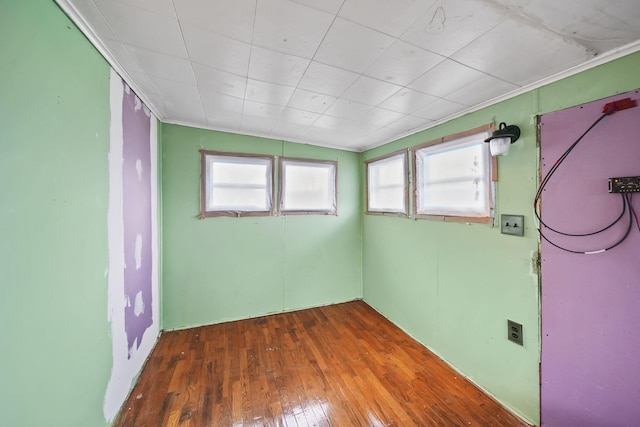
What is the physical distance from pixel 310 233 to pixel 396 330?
1657 millimetres

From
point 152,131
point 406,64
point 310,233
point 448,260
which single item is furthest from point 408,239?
point 152,131

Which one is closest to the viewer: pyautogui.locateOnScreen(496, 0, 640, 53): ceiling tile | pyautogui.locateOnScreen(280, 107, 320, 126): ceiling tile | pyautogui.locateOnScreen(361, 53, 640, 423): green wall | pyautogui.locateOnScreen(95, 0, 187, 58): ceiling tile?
pyautogui.locateOnScreen(496, 0, 640, 53): ceiling tile

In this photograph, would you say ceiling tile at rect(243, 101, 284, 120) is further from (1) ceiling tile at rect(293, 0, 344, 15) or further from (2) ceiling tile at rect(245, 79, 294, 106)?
(1) ceiling tile at rect(293, 0, 344, 15)

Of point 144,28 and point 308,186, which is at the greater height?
point 144,28

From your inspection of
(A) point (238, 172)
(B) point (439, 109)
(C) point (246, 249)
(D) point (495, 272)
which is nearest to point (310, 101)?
(B) point (439, 109)

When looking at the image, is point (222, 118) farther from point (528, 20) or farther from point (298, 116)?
point (528, 20)

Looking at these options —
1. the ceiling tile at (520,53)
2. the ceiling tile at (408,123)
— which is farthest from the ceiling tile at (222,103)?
the ceiling tile at (520,53)

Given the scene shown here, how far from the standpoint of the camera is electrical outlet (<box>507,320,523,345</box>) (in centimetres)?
158

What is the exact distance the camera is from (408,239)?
2.60 m

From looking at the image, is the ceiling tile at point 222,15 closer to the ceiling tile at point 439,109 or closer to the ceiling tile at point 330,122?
the ceiling tile at point 330,122

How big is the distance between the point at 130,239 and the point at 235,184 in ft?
4.21

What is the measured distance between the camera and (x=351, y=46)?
3.95 ft

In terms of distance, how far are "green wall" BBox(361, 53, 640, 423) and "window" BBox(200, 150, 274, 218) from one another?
6.12ft

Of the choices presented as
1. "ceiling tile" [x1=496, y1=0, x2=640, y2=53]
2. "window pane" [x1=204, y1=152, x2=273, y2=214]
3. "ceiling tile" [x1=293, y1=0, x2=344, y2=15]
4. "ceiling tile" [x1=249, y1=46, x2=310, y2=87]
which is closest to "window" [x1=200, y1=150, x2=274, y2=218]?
"window pane" [x1=204, y1=152, x2=273, y2=214]
